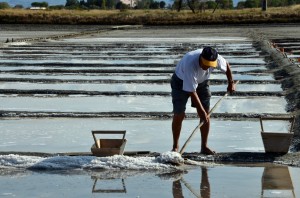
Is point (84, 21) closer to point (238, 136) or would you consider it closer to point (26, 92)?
point (26, 92)

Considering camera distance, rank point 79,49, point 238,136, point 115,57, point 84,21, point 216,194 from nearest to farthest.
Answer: point 216,194 → point 238,136 → point 115,57 → point 79,49 → point 84,21

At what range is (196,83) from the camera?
6848 mm

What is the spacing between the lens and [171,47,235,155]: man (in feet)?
22.1

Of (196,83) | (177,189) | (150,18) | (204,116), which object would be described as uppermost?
(196,83)

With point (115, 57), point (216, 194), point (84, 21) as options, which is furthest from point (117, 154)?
point (84, 21)

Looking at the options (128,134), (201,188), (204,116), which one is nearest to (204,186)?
(201,188)

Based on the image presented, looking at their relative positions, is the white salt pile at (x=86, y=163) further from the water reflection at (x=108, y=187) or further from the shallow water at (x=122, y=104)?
the shallow water at (x=122, y=104)

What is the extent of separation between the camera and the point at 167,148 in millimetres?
7562

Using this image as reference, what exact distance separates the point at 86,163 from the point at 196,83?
1210 mm

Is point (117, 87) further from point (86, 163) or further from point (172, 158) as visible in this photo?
point (172, 158)

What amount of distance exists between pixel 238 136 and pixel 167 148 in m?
1.01

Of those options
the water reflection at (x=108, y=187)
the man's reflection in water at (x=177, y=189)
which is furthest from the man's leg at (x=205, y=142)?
the water reflection at (x=108, y=187)

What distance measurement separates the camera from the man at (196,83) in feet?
22.1

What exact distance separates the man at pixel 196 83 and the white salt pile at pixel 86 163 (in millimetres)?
505
